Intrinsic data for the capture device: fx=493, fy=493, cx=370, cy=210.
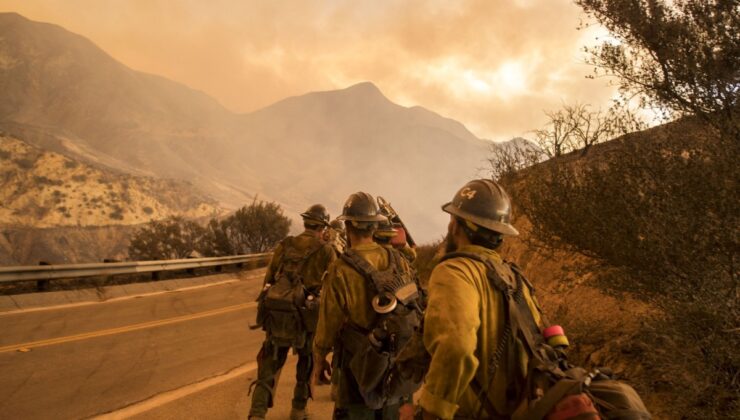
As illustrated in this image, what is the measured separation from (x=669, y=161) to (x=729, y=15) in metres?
3.08

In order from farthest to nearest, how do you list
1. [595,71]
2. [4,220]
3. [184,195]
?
1. [184,195]
2. [4,220]
3. [595,71]

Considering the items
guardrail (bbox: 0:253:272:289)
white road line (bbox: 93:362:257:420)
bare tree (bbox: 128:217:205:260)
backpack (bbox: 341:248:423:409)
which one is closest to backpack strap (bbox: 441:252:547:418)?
backpack (bbox: 341:248:423:409)

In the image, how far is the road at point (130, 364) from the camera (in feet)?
17.8

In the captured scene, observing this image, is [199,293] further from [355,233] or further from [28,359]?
[355,233]

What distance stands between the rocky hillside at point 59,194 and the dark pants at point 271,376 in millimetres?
44743

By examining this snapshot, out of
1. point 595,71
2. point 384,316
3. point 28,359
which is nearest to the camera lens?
point 384,316

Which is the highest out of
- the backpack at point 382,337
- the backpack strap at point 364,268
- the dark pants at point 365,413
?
the backpack strap at point 364,268

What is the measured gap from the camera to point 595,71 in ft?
28.3

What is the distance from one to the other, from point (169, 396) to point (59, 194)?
49.7 meters

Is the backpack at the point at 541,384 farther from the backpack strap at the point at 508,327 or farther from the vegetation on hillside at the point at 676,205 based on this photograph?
the vegetation on hillside at the point at 676,205

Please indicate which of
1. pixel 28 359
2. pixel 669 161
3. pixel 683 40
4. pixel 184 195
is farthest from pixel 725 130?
pixel 184 195

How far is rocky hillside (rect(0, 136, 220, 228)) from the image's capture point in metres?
44.4

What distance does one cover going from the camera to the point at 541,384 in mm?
2004

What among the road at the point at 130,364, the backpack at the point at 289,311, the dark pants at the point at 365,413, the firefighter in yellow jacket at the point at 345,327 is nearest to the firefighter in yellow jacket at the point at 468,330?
the firefighter in yellow jacket at the point at 345,327
